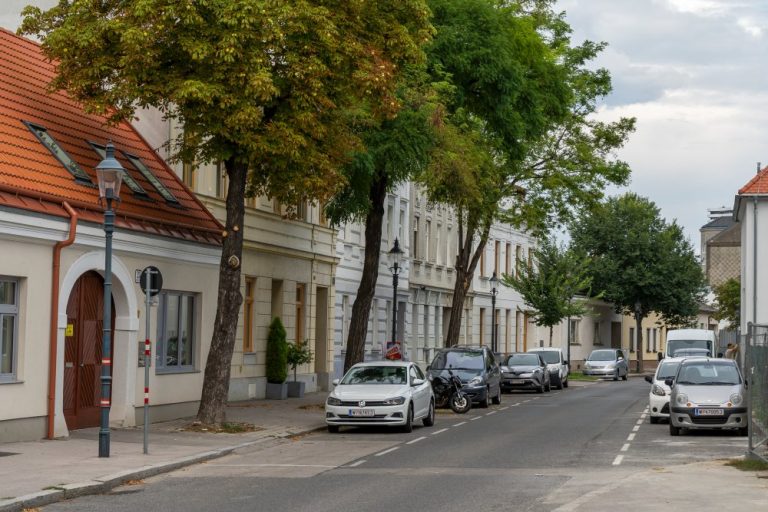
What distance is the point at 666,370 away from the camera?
3025 cm

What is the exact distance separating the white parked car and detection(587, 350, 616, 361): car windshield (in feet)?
147

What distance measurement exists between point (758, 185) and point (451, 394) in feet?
65.9

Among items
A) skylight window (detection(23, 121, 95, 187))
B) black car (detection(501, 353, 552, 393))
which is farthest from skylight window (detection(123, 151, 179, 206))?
black car (detection(501, 353, 552, 393))

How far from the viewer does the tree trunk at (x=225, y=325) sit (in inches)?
976

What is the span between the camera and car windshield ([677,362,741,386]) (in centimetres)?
2630

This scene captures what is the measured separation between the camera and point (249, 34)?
2259cm

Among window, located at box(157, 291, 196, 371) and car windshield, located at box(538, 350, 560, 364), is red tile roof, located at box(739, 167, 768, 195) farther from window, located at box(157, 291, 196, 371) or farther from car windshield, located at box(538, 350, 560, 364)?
window, located at box(157, 291, 196, 371)

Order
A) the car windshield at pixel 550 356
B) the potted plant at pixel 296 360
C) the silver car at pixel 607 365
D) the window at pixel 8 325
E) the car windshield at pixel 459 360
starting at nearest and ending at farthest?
the window at pixel 8 325 < the car windshield at pixel 459 360 < the potted plant at pixel 296 360 < the car windshield at pixel 550 356 < the silver car at pixel 607 365

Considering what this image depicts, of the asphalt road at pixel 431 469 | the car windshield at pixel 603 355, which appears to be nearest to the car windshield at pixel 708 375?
the asphalt road at pixel 431 469

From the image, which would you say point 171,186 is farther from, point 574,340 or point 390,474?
point 574,340

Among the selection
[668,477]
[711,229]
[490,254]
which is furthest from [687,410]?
[711,229]

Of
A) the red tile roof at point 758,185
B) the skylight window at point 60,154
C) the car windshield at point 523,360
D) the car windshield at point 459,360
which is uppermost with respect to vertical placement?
the red tile roof at point 758,185

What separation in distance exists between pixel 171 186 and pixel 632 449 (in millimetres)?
12617

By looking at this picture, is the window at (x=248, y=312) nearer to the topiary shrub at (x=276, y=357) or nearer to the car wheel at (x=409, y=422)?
the topiary shrub at (x=276, y=357)
